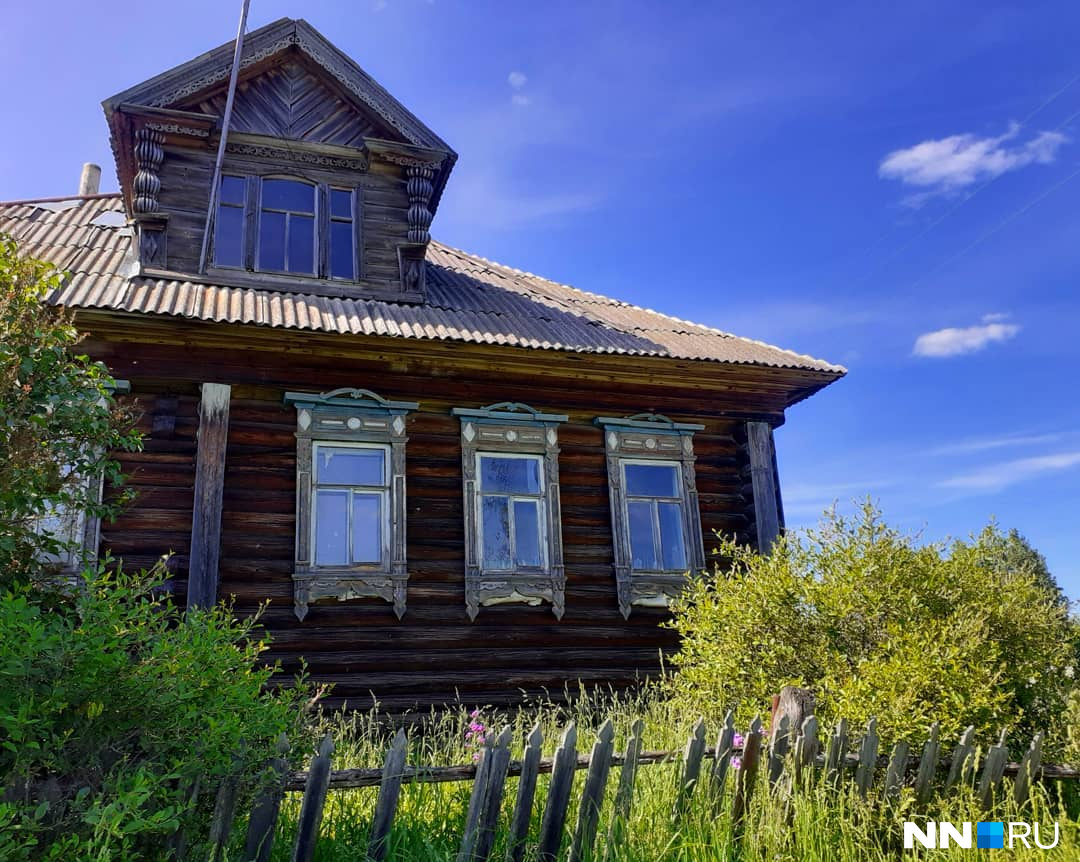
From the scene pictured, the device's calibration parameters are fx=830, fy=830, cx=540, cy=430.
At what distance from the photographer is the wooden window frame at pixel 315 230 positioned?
895 cm

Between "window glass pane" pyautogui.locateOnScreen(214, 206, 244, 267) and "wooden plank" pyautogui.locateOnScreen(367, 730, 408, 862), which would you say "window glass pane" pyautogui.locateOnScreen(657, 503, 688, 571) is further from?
"wooden plank" pyautogui.locateOnScreen(367, 730, 408, 862)

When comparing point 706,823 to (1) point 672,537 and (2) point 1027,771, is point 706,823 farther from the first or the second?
(1) point 672,537

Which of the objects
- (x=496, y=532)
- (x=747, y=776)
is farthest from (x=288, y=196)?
(x=747, y=776)

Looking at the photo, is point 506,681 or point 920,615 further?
point 506,681

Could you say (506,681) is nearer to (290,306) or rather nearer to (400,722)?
(400,722)

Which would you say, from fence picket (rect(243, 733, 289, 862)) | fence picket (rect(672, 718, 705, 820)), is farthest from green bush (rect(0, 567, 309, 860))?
fence picket (rect(672, 718, 705, 820))

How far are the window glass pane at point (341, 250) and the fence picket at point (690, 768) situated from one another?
670 centimetres

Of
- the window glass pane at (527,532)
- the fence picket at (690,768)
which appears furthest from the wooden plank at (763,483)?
the fence picket at (690,768)

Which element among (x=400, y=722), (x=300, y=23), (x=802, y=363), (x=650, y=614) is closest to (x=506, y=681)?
(x=400, y=722)

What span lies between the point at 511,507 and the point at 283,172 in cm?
462

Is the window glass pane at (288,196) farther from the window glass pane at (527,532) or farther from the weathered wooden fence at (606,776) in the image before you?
the weathered wooden fence at (606,776)

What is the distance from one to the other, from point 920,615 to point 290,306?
6.11 metres

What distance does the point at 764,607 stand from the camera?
5.42 metres

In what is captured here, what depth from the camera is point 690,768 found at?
4.19m
